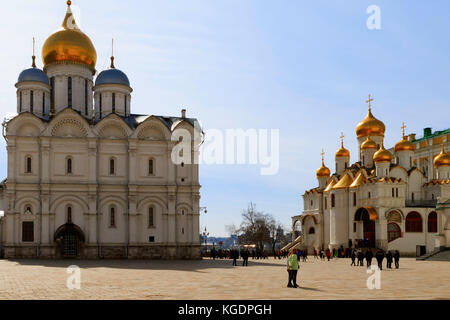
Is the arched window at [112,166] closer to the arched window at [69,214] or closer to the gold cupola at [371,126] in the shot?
the arched window at [69,214]

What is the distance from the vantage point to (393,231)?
50312 mm

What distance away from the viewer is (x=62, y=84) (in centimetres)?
4634

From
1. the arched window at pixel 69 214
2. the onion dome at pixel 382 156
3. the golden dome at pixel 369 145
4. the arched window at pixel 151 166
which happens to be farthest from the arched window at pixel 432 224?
the arched window at pixel 69 214

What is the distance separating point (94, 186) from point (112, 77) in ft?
31.4

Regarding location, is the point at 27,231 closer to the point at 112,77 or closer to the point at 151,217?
the point at 151,217

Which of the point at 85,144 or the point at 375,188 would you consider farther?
the point at 375,188

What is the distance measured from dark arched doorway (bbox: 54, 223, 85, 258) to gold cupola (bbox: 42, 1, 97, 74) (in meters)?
13.4

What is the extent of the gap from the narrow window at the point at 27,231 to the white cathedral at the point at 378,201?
27043 millimetres

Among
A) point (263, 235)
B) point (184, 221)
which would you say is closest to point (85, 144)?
point (184, 221)

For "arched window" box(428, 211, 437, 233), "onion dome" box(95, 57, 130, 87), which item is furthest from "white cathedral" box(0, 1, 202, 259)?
"arched window" box(428, 211, 437, 233)

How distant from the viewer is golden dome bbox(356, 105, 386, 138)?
193 ft
